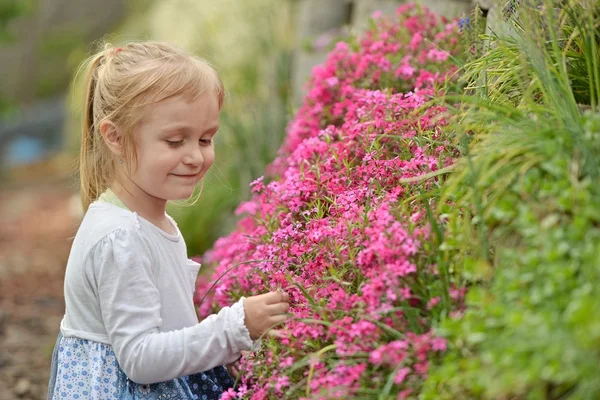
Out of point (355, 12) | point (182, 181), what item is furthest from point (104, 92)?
point (355, 12)

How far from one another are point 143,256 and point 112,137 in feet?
1.25

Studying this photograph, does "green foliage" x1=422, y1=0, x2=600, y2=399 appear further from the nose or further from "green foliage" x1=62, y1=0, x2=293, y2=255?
"green foliage" x1=62, y1=0, x2=293, y2=255

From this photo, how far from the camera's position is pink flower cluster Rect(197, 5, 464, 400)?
178 centimetres

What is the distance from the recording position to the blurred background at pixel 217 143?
4.75 meters

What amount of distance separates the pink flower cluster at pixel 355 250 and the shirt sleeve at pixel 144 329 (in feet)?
0.38

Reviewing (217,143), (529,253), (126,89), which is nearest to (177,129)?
(126,89)

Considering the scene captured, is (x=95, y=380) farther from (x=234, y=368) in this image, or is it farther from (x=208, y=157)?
(x=208, y=157)

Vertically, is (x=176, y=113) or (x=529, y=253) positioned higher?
(x=176, y=113)

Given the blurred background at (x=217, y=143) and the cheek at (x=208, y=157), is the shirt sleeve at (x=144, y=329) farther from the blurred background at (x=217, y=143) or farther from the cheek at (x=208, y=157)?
the blurred background at (x=217, y=143)

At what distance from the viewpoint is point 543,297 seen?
1417mm

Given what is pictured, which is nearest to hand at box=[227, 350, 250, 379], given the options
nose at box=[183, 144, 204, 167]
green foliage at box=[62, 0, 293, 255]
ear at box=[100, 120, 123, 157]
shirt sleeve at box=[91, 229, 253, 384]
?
shirt sleeve at box=[91, 229, 253, 384]

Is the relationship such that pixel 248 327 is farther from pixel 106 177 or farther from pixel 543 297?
pixel 543 297

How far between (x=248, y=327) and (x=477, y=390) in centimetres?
77

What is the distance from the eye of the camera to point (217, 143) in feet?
19.5
